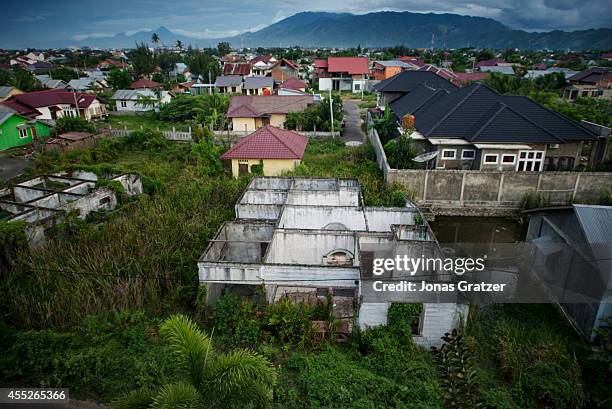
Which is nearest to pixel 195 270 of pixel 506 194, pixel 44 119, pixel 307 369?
pixel 307 369

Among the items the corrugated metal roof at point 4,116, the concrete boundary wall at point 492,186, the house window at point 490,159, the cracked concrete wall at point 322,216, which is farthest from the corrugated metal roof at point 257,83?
the cracked concrete wall at point 322,216

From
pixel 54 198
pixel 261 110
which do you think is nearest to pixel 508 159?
pixel 261 110

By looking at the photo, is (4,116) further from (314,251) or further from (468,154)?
(468,154)

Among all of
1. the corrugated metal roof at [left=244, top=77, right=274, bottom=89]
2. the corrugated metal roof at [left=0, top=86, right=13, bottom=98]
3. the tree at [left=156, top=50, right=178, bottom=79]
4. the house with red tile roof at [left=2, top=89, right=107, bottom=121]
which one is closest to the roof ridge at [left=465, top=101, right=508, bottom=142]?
the house with red tile roof at [left=2, top=89, right=107, bottom=121]

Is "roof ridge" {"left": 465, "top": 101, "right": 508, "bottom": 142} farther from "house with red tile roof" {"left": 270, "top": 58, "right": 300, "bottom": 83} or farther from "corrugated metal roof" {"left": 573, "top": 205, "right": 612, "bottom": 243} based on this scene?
"house with red tile roof" {"left": 270, "top": 58, "right": 300, "bottom": 83}

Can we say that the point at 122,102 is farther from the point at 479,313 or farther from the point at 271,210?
the point at 479,313

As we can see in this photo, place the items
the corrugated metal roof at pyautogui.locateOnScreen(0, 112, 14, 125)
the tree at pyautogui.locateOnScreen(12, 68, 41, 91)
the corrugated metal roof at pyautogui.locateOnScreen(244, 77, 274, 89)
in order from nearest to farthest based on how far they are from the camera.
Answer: the corrugated metal roof at pyautogui.locateOnScreen(0, 112, 14, 125) → the tree at pyautogui.locateOnScreen(12, 68, 41, 91) → the corrugated metal roof at pyautogui.locateOnScreen(244, 77, 274, 89)

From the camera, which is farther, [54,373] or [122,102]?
[122,102]
